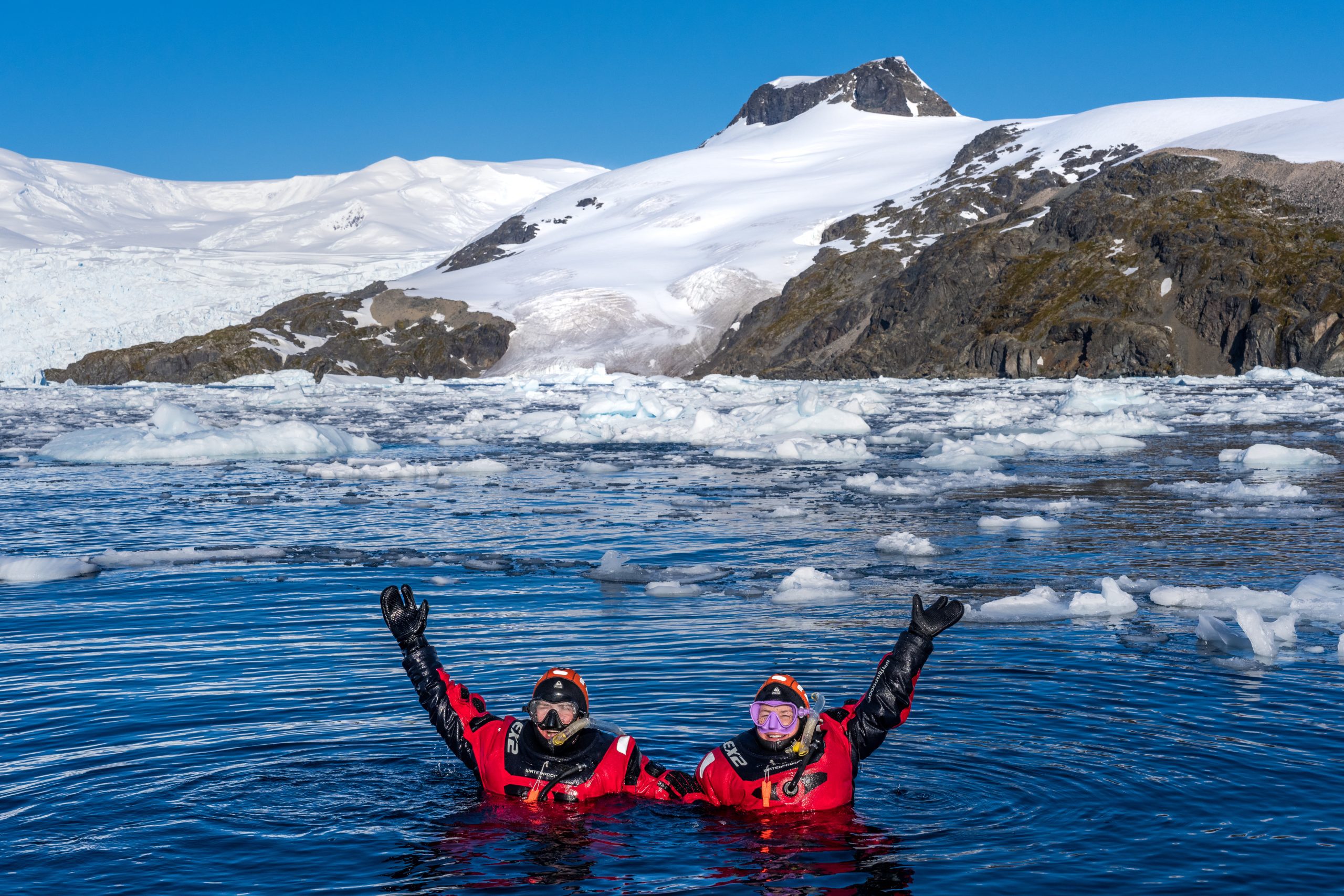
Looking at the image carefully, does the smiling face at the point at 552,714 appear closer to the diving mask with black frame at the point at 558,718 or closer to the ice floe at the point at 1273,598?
the diving mask with black frame at the point at 558,718

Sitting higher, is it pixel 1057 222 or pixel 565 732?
pixel 1057 222

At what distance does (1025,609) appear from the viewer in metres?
13.1

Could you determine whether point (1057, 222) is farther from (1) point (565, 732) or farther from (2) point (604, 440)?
(1) point (565, 732)

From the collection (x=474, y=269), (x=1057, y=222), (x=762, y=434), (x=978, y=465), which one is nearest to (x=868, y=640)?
(x=978, y=465)

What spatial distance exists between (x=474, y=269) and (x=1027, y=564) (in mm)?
171810

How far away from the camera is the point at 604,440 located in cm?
3700

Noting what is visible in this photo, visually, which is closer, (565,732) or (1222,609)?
(565,732)

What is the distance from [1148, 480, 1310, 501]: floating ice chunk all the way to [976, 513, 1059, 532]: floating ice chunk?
430 cm

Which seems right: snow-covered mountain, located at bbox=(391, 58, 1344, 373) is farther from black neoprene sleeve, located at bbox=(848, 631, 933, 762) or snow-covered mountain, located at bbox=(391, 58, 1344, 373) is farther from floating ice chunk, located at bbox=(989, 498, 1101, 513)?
black neoprene sleeve, located at bbox=(848, 631, 933, 762)

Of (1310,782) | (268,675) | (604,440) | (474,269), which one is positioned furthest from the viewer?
(474,269)

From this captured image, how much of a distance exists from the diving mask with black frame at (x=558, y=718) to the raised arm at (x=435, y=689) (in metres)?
0.52

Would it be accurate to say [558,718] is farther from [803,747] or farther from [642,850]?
[803,747]

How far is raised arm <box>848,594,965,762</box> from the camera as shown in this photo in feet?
25.5

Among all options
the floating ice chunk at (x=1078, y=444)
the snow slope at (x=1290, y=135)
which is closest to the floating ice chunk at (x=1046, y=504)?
the floating ice chunk at (x=1078, y=444)
